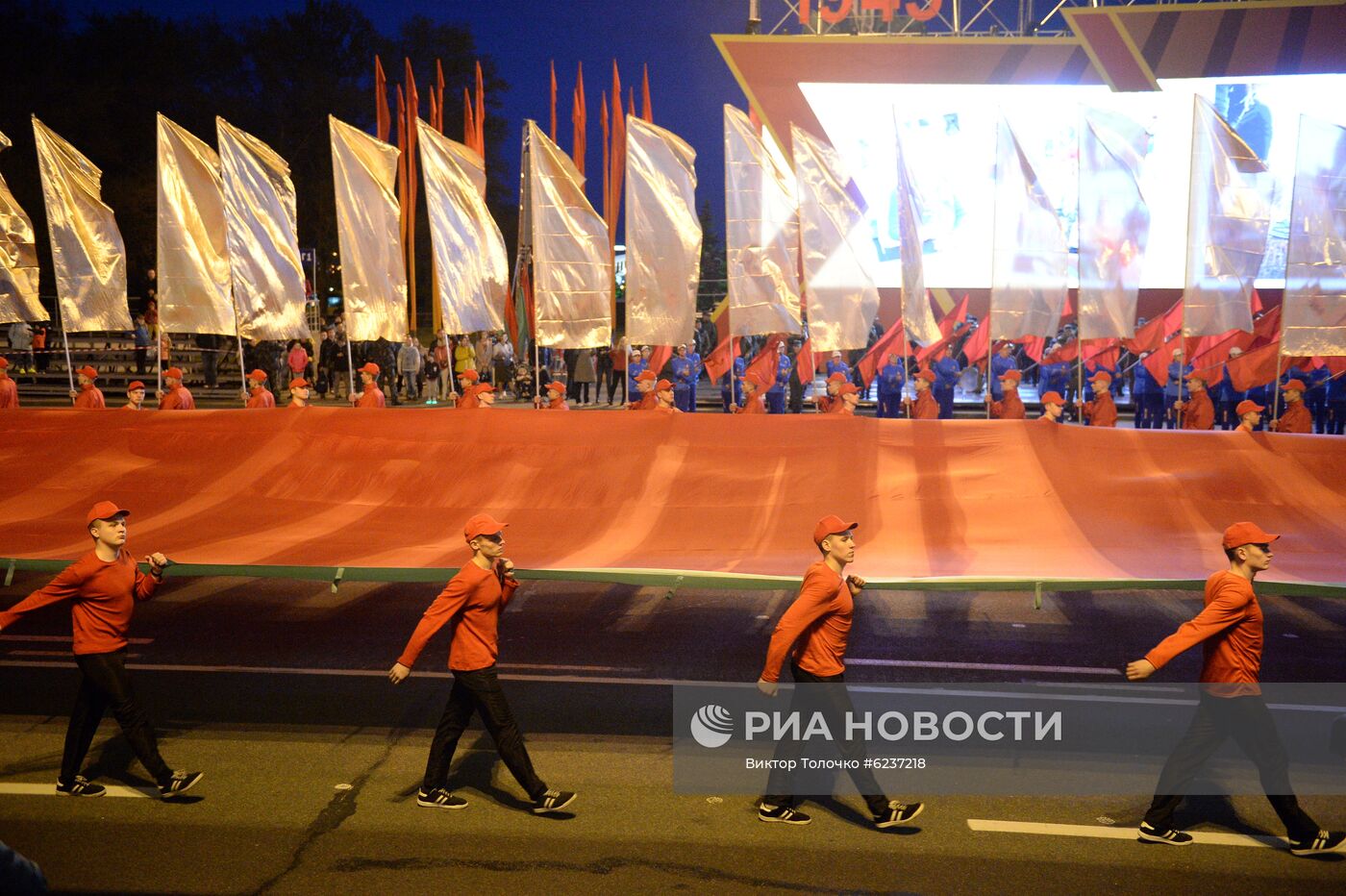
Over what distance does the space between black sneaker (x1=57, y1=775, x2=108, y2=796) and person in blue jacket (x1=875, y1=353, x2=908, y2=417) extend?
16971 millimetres

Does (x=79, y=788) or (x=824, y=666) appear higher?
(x=824, y=666)

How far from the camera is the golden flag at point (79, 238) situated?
548 inches

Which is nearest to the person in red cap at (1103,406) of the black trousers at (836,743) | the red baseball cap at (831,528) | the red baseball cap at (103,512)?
the red baseball cap at (831,528)

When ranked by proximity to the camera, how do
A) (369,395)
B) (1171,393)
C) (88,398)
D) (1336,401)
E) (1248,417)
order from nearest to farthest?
1. (1248,417)
2. (369,395)
3. (88,398)
4. (1336,401)
5. (1171,393)

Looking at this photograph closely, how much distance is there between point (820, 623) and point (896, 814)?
1230 millimetres

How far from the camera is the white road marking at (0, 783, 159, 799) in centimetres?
773

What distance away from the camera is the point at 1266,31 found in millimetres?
28000

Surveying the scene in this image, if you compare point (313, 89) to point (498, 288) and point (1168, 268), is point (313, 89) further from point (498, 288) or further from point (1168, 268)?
point (498, 288)

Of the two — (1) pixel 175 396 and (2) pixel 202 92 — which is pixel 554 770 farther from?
(2) pixel 202 92

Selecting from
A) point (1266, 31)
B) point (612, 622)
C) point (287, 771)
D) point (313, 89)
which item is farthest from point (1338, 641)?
point (313, 89)

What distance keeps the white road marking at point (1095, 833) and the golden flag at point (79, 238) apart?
11381 mm

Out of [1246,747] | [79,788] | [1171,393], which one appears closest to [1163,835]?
[1246,747]

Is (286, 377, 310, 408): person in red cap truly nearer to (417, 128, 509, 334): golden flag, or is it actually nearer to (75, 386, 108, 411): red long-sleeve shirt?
(417, 128, 509, 334): golden flag

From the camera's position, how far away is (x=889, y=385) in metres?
22.8
